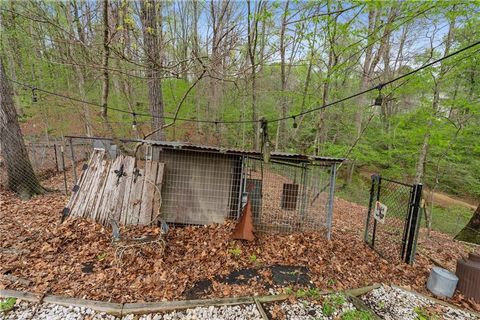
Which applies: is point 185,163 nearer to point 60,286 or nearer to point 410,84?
point 60,286

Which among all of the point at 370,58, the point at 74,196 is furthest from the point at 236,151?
the point at 370,58

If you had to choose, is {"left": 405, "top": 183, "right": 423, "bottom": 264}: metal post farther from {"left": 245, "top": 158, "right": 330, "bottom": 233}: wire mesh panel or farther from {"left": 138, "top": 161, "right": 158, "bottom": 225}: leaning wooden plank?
{"left": 138, "top": 161, "right": 158, "bottom": 225}: leaning wooden plank

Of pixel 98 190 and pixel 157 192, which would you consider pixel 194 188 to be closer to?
pixel 157 192

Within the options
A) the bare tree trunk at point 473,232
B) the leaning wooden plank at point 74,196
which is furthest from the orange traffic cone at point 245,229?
the bare tree trunk at point 473,232

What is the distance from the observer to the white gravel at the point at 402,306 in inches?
117

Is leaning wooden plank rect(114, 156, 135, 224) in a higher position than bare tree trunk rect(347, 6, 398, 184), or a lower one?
lower

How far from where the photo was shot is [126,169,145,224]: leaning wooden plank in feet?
14.1

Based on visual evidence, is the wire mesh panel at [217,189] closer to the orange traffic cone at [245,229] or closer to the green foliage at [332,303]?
the orange traffic cone at [245,229]

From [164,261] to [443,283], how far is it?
13.8 feet

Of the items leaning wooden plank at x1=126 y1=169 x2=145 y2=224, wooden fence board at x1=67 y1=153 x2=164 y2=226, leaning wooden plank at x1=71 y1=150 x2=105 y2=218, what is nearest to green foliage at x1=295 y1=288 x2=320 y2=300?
wooden fence board at x1=67 y1=153 x2=164 y2=226

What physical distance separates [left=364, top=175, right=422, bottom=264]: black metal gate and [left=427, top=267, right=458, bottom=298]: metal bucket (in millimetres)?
544

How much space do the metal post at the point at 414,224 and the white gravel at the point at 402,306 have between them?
2.95 ft

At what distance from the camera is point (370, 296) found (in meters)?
3.26

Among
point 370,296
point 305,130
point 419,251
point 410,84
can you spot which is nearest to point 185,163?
A: point 370,296
